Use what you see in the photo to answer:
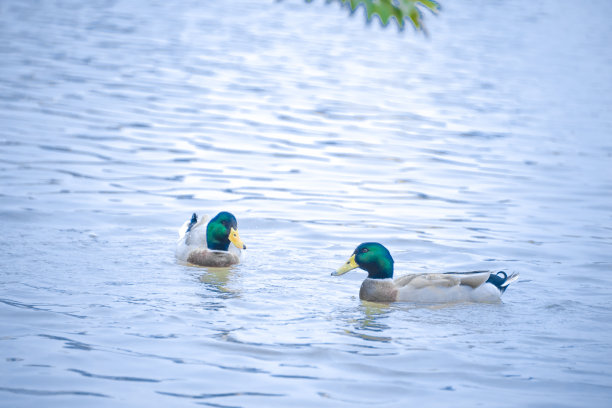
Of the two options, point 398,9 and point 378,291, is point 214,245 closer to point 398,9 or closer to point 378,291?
point 378,291

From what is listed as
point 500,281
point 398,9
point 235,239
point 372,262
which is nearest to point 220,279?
point 235,239

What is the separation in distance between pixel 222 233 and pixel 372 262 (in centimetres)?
195

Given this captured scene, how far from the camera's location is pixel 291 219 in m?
12.7

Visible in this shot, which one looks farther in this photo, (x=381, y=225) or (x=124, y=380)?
(x=381, y=225)

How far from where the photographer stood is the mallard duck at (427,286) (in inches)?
358

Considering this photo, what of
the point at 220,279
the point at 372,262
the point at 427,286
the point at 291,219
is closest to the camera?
the point at 427,286

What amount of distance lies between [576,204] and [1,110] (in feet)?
34.6

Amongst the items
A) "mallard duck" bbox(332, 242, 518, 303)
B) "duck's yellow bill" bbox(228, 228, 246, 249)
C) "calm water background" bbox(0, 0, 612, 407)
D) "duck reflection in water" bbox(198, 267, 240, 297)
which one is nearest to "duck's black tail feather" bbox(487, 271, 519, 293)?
"mallard duck" bbox(332, 242, 518, 303)

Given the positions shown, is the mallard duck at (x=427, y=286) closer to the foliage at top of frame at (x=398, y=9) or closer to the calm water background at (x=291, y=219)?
the calm water background at (x=291, y=219)

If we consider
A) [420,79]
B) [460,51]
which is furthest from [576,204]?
[460,51]

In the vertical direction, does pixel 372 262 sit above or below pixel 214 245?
above

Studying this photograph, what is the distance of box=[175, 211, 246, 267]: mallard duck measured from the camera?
34.6ft

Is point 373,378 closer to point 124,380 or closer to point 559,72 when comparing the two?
point 124,380

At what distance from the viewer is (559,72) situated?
29422 millimetres
